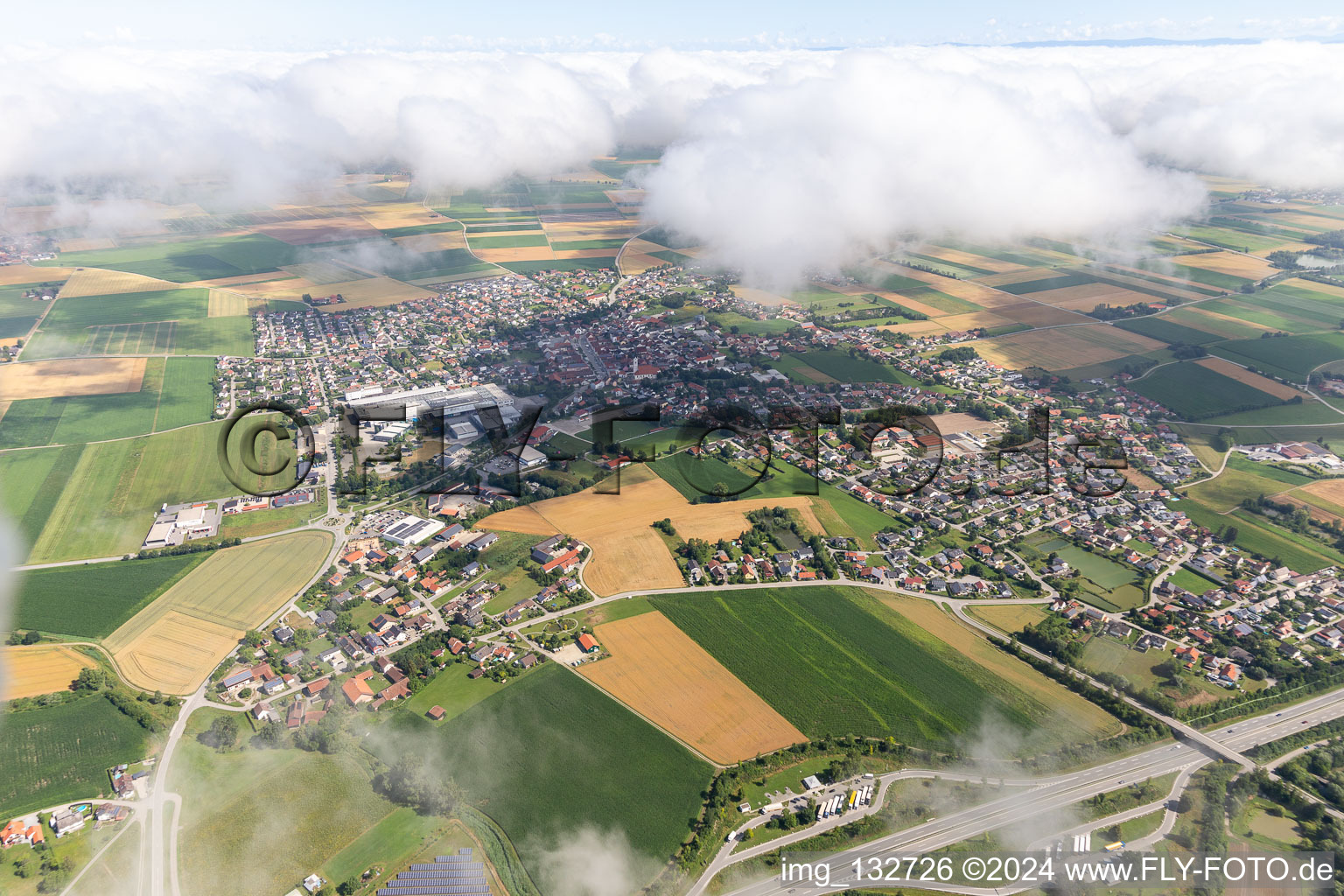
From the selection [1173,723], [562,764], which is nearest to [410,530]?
[562,764]

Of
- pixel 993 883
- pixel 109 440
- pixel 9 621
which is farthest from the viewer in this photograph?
pixel 109 440

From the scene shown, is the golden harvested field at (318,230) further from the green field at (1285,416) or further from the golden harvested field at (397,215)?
the green field at (1285,416)

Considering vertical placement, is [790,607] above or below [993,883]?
above

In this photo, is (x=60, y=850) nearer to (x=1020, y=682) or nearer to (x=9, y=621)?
(x=9, y=621)

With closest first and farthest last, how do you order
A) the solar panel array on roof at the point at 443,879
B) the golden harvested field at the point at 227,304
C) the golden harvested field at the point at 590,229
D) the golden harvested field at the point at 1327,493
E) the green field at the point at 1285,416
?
1. the solar panel array on roof at the point at 443,879
2. the golden harvested field at the point at 1327,493
3. the green field at the point at 1285,416
4. the golden harvested field at the point at 227,304
5. the golden harvested field at the point at 590,229

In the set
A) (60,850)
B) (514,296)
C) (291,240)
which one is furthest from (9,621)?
(291,240)

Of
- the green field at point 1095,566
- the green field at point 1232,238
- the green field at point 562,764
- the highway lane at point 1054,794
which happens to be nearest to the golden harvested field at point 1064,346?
the green field at point 1095,566

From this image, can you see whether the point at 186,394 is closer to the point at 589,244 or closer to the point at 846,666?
the point at 846,666
